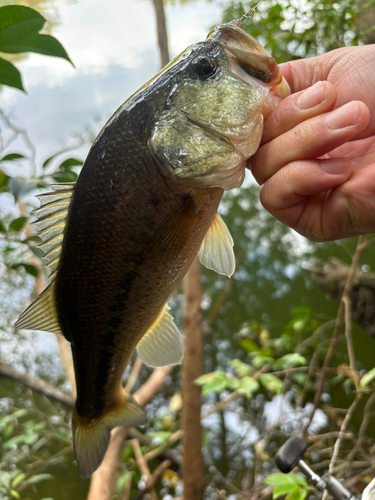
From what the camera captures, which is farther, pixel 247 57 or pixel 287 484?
pixel 287 484

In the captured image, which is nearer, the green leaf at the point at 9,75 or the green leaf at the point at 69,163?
the green leaf at the point at 9,75

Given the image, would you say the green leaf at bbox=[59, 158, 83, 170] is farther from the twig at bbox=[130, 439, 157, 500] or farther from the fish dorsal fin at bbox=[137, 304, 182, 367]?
the twig at bbox=[130, 439, 157, 500]

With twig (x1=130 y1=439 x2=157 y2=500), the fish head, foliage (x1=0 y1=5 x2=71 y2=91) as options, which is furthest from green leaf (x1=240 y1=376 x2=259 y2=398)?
foliage (x1=0 y1=5 x2=71 y2=91)

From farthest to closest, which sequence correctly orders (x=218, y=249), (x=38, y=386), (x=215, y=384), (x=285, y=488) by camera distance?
(x=38, y=386) → (x=215, y=384) → (x=285, y=488) → (x=218, y=249)

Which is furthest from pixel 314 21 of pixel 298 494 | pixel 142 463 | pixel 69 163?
pixel 142 463

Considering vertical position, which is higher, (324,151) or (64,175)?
(324,151)

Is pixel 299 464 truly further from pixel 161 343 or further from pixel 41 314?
pixel 41 314

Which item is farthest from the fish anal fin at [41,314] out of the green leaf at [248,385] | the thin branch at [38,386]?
the thin branch at [38,386]

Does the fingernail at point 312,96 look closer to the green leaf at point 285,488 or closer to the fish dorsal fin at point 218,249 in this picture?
the fish dorsal fin at point 218,249
